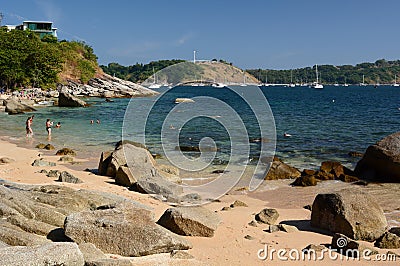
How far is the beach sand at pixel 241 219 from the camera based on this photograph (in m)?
7.08

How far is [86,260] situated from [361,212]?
5.80 m

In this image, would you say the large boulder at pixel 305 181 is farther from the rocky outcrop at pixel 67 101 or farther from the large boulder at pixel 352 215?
the rocky outcrop at pixel 67 101

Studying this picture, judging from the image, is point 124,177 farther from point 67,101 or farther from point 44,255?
point 67,101

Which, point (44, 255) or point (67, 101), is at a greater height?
point (67, 101)

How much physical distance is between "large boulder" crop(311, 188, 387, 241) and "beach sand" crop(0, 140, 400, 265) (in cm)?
28

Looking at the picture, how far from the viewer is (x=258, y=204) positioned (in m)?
11.7

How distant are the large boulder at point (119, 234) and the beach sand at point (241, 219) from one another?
19cm

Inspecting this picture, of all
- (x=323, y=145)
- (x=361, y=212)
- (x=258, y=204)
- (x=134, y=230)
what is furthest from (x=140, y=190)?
(x=323, y=145)

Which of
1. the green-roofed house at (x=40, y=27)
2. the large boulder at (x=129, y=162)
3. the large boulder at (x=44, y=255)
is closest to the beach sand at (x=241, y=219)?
the large boulder at (x=129, y=162)

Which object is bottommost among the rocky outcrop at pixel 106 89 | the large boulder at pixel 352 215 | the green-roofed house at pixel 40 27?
the large boulder at pixel 352 215

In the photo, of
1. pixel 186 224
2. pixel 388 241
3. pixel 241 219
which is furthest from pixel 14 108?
pixel 388 241

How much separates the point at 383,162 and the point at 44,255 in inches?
525

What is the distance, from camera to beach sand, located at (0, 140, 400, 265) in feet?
23.2

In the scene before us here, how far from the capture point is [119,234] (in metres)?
6.47
